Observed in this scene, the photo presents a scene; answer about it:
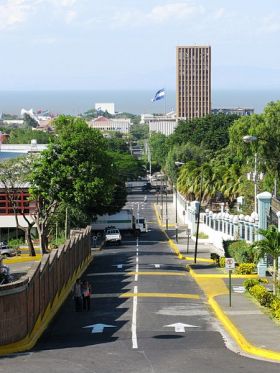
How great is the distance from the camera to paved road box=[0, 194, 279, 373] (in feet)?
90.0

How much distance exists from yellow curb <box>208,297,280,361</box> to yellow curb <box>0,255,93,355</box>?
6.55m

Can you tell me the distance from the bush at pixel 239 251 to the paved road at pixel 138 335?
4.36 metres

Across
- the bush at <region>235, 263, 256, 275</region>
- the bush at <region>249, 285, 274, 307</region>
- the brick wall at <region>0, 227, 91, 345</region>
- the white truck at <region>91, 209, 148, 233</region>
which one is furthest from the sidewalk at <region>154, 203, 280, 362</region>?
the white truck at <region>91, 209, 148, 233</region>

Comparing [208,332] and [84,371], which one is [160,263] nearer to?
[208,332]

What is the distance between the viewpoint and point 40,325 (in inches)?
1390

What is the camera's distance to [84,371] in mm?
26562

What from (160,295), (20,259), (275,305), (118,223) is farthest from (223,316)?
(118,223)

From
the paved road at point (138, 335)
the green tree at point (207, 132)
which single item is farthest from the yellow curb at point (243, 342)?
the green tree at point (207, 132)

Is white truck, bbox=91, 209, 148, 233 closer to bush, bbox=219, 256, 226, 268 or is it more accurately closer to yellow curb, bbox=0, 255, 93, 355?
bush, bbox=219, 256, 226, 268

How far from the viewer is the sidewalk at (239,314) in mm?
30203

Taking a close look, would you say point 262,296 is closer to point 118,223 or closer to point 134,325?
point 134,325

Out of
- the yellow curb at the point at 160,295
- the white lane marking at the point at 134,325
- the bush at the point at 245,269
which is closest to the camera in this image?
the white lane marking at the point at 134,325

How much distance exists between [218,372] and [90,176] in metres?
37.1

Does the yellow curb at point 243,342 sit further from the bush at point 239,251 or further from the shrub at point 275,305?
the bush at point 239,251
